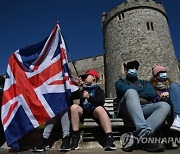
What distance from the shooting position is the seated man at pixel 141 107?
3002 millimetres

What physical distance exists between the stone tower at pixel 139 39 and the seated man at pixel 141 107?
11.9 meters

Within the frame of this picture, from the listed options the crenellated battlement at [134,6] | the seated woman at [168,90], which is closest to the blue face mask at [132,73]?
the seated woman at [168,90]

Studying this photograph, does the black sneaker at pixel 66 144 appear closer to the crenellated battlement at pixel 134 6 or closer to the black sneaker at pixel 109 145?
the black sneaker at pixel 109 145

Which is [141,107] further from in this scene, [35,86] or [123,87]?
[35,86]

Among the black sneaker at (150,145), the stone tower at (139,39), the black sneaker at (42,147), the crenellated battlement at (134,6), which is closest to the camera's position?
the black sneaker at (150,145)

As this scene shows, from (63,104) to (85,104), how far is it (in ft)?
1.36

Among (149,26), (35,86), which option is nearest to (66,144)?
(35,86)

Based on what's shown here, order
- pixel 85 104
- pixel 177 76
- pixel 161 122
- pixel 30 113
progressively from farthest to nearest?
pixel 177 76, pixel 30 113, pixel 85 104, pixel 161 122

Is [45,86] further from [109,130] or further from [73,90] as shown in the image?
[109,130]

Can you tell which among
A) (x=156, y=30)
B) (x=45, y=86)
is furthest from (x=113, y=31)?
(x=45, y=86)

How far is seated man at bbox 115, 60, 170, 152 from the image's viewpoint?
3.00m

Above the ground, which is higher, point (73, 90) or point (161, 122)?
point (73, 90)

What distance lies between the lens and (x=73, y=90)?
13.5 feet

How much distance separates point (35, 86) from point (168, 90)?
224 centimetres
